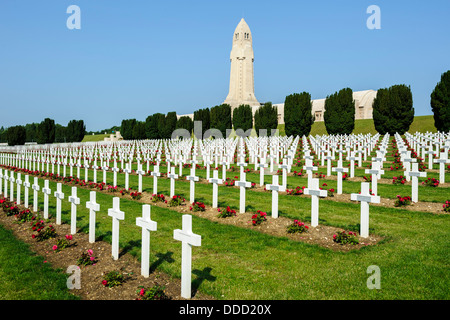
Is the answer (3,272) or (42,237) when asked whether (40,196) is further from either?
(3,272)

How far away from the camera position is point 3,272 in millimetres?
5137

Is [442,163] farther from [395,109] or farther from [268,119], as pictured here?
[268,119]

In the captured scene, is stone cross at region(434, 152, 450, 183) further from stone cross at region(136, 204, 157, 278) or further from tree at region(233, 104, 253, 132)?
tree at region(233, 104, 253, 132)

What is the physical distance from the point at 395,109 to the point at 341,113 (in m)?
5.32

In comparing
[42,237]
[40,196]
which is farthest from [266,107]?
[42,237]

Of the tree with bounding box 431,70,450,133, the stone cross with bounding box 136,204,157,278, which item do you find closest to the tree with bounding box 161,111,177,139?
Answer: the tree with bounding box 431,70,450,133

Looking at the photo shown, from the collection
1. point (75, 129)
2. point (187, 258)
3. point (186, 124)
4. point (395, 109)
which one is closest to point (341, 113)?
point (395, 109)

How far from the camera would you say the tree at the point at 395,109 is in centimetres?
3234

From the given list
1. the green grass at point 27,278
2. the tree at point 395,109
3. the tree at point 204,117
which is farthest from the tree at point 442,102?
the green grass at point 27,278

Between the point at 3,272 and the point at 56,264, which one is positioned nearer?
the point at 3,272

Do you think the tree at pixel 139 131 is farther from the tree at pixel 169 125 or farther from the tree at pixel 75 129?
the tree at pixel 75 129

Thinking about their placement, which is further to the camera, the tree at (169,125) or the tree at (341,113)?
the tree at (169,125)

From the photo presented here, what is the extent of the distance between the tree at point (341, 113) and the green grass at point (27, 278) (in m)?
33.9
